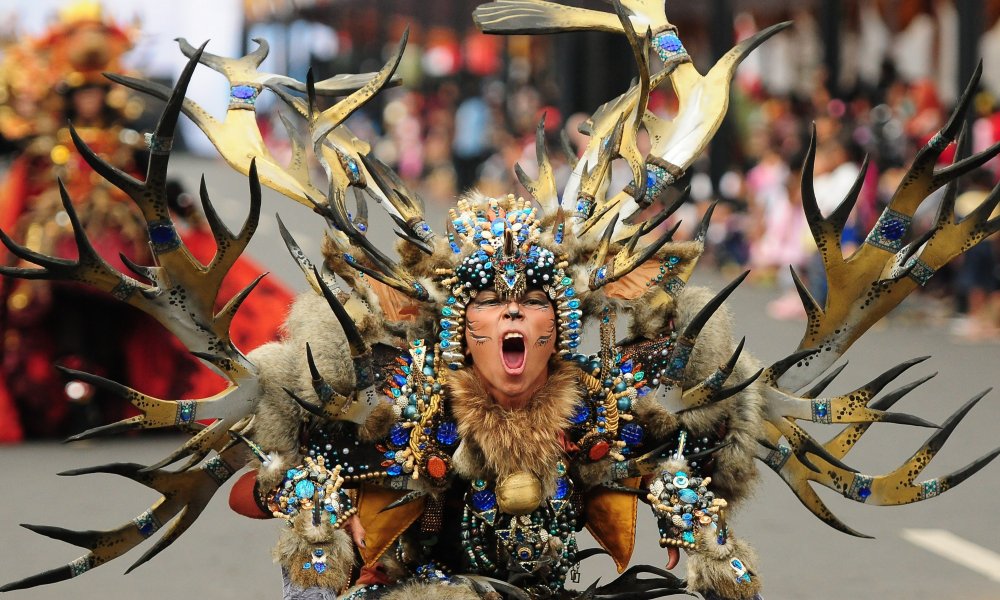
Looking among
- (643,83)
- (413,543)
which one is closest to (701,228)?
(643,83)

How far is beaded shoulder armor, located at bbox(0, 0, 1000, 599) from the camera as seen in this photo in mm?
4133

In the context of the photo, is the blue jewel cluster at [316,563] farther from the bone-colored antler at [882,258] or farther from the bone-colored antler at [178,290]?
the bone-colored antler at [882,258]

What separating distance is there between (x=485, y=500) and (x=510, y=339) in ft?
1.38

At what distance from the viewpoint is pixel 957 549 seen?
7.12 m

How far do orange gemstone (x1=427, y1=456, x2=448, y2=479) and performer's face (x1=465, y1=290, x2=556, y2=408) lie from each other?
21cm

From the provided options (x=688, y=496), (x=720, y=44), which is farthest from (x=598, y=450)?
(x=720, y=44)

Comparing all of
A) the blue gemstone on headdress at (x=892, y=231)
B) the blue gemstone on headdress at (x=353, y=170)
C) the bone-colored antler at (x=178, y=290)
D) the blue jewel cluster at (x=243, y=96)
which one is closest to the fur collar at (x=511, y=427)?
the bone-colored antler at (x=178, y=290)

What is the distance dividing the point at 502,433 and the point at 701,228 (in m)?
0.81

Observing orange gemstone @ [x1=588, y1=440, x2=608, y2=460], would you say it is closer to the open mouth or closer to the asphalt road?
the open mouth

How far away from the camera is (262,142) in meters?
4.70

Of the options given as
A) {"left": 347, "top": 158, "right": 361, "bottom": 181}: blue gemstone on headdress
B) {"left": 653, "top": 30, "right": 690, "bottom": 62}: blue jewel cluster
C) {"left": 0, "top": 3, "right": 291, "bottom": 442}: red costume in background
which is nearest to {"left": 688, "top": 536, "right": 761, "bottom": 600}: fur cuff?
{"left": 347, "top": 158, "right": 361, "bottom": 181}: blue gemstone on headdress

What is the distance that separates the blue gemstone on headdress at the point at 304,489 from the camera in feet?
13.6

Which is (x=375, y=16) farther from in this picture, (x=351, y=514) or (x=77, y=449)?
(x=351, y=514)

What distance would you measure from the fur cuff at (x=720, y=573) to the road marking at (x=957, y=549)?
284 cm
